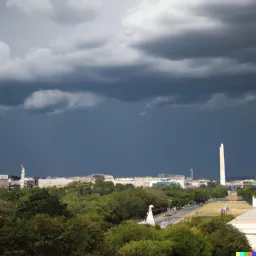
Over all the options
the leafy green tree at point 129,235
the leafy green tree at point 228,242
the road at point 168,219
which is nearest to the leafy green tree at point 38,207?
the leafy green tree at point 129,235

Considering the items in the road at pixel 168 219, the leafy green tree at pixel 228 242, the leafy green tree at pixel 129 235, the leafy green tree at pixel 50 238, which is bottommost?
the road at pixel 168 219

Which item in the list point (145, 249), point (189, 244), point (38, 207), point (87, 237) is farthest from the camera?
point (38, 207)

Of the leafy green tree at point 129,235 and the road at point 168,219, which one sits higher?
the leafy green tree at point 129,235

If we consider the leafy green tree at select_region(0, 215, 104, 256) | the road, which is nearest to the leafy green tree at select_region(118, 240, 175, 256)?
the leafy green tree at select_region(0, 215, 104, 256)

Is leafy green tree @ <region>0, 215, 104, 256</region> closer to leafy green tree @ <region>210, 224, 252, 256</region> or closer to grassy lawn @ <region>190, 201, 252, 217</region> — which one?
leafy green tree @ <region>210, 224, 252, 256</region>

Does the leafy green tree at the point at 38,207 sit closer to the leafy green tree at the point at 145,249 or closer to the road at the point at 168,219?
the road at the point at 168,219

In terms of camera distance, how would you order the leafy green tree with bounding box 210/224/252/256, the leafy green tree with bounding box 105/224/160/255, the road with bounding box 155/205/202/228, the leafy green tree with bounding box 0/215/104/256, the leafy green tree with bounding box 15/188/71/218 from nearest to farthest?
1. the leafy green tree with bounding box 0/215/104/256
2. the leafy green tree with bounding box 105/224/160/255
3. the leafy green tree with bounding box 210/224/252/256
4. the leafy green tree with bounding box 15/188/71/218
5. the road with bounding box 155/205/202/228

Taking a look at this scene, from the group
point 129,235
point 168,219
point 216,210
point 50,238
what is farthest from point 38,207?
point 216,210

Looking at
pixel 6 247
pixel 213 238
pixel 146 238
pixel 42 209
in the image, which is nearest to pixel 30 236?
pixel 6 247

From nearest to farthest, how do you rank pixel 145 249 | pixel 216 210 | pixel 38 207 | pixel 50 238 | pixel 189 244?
pixel 50 238 < pixel 145 249 < pixel 189 244 < pixel 38 207 < pixel 216 210

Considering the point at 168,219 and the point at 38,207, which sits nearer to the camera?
the point at 38,207

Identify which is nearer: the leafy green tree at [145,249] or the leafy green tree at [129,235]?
the leafy green tree at [145,249]

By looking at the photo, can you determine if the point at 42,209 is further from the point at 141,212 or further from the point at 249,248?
the point at 141,212

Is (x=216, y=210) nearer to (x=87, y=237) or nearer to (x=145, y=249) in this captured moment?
(x=145, y=249)
